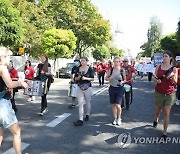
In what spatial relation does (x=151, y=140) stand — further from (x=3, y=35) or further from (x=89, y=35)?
(x=89, y=35)

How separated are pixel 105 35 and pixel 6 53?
40167mm

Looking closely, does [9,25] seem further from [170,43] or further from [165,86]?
[170,43]

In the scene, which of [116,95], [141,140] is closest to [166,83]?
[141,140]

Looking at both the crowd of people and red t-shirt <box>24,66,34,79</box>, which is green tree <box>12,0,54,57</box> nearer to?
red t-shirt <box>24,66,34,79</box>

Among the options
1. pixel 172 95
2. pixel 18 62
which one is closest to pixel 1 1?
pixel 18 62

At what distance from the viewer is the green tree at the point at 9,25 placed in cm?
1670

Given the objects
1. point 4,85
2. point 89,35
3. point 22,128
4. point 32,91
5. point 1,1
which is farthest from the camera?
point 89,35

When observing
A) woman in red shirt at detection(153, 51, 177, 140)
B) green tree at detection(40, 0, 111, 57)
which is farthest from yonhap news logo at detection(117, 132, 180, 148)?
green tree at detection(40, 0, 111, 57)

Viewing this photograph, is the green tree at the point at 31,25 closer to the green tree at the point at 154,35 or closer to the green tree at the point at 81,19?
the green tree at the point at 81,19

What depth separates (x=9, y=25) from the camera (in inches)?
675

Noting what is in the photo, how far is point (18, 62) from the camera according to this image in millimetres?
27031

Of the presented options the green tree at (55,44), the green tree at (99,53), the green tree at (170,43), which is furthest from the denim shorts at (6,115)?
the green tree at (99,53)

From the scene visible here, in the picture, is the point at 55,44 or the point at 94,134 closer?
the point at 94,134

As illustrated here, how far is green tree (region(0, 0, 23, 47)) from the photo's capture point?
16.7 meters
